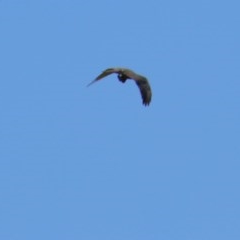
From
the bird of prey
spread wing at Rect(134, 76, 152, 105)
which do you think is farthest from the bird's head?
spread wing at Rect(134, 76, 152, 105)

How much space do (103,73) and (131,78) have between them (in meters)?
1.53

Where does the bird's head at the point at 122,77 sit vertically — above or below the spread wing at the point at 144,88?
above

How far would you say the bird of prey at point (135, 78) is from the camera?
4368cm

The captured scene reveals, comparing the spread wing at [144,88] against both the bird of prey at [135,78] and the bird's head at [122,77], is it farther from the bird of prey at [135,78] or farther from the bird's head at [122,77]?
the bird's head at [122,77]

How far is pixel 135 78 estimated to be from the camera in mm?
44531

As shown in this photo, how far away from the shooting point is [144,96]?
4372 centimetres

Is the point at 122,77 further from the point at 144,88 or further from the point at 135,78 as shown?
the point at 144,88

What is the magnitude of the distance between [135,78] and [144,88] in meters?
0.76

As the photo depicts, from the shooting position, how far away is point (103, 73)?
145 ft

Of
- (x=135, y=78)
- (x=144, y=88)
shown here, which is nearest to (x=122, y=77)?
(x=135, y=78)

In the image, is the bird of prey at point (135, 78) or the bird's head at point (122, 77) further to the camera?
the bird's head at point (122, 77)

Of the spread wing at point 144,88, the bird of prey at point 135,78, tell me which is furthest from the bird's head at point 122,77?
the spread wing at point 144,88

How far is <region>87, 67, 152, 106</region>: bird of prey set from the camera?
143 feet

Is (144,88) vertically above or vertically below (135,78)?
below
